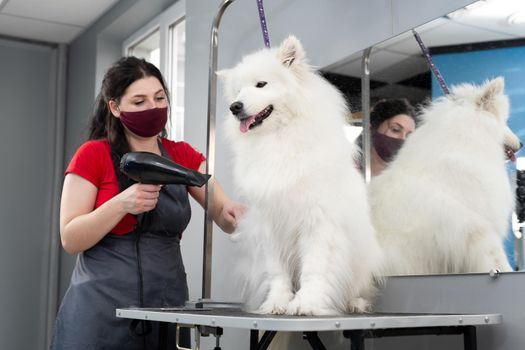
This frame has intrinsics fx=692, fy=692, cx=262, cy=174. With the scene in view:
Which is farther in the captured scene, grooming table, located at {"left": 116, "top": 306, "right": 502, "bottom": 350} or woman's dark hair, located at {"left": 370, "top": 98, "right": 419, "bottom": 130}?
woman's dark hair, located at {"left": 370, "top": 98, "right": 419, "bottom": 130}

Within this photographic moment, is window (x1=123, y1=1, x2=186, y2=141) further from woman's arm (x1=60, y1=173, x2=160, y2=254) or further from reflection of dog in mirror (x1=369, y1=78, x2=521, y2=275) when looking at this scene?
reflection of dog in mirror (x1=369, y1=78, x2=521, y2=275)

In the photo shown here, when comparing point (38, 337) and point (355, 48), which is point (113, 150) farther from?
point (38, 337)

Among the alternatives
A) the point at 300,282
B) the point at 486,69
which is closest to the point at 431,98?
the point at 486,69

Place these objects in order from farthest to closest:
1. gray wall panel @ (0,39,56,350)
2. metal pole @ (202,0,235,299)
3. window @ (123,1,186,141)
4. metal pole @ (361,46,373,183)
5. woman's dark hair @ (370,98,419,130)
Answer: gray wall panel @ (0,39,56,350), window @ (123,1,186,141), metal pole @ (202,0,235,299), metal pole @ (361,46,373,183), woman's dark hair @ (370,98,419,130)

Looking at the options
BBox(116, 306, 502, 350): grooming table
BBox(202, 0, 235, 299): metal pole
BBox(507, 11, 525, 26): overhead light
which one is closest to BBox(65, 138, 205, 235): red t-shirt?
BBox(202, 0, 235, 299): metal pole

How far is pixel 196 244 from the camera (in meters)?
3.25

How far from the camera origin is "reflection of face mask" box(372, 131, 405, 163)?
189 centimetres

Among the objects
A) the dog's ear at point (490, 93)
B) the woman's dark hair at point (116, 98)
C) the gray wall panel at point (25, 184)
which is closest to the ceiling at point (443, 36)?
the dog's ear at point (490, 93)

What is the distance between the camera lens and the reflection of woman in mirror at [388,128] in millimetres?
1879

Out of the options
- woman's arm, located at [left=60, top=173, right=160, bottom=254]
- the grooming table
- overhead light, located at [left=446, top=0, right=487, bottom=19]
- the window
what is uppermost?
the window

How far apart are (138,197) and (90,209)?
24 cm

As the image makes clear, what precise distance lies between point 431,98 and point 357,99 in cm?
29

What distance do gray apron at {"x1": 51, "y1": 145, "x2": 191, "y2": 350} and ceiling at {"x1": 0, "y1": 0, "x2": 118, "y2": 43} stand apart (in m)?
2.65

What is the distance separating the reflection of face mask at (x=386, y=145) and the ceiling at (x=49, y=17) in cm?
286
